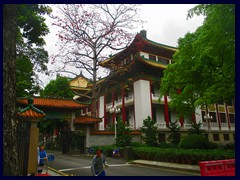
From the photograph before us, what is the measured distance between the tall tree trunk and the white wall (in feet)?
58.6

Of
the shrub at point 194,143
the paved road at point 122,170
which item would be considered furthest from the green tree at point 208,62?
the paved road at point 122,170

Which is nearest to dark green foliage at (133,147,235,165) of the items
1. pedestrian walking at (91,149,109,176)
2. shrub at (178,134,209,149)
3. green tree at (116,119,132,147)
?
shrub at (178,134,209,149)

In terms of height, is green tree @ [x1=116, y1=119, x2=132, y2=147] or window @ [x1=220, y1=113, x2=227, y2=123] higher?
window @ [x1=220, y1=113, x2=227, y2=123]

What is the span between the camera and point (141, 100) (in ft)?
74.4

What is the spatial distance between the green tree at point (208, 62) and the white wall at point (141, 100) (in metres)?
8.48

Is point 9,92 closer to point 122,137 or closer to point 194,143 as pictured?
point 194,143

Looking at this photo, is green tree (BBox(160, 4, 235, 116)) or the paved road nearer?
green tree (BBox(160, 4, 235, 116))

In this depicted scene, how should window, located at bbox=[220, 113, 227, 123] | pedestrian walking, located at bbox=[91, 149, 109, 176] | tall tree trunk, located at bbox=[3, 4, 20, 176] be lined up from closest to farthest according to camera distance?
tall tree trunk, located at bbox=[3, 4, 20, 176], pedestrian walking, located at bbox=[91, 149, 109, 176], window, located at bbox=[220, 113, 227, 123]

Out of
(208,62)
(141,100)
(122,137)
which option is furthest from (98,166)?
(141,100)

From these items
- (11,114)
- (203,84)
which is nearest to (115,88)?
(203,84)

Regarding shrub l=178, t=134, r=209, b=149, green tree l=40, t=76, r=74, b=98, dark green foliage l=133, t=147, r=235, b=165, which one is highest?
green tree l=40, t=76, r=74, b=98

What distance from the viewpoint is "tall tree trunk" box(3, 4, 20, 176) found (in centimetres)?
474

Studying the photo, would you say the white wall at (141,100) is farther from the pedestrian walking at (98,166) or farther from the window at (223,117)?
the pedestrian walking at (98,166)

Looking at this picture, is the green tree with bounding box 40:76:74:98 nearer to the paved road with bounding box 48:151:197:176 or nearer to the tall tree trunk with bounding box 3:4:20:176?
the paved road with bounding box 48:151:197:176
